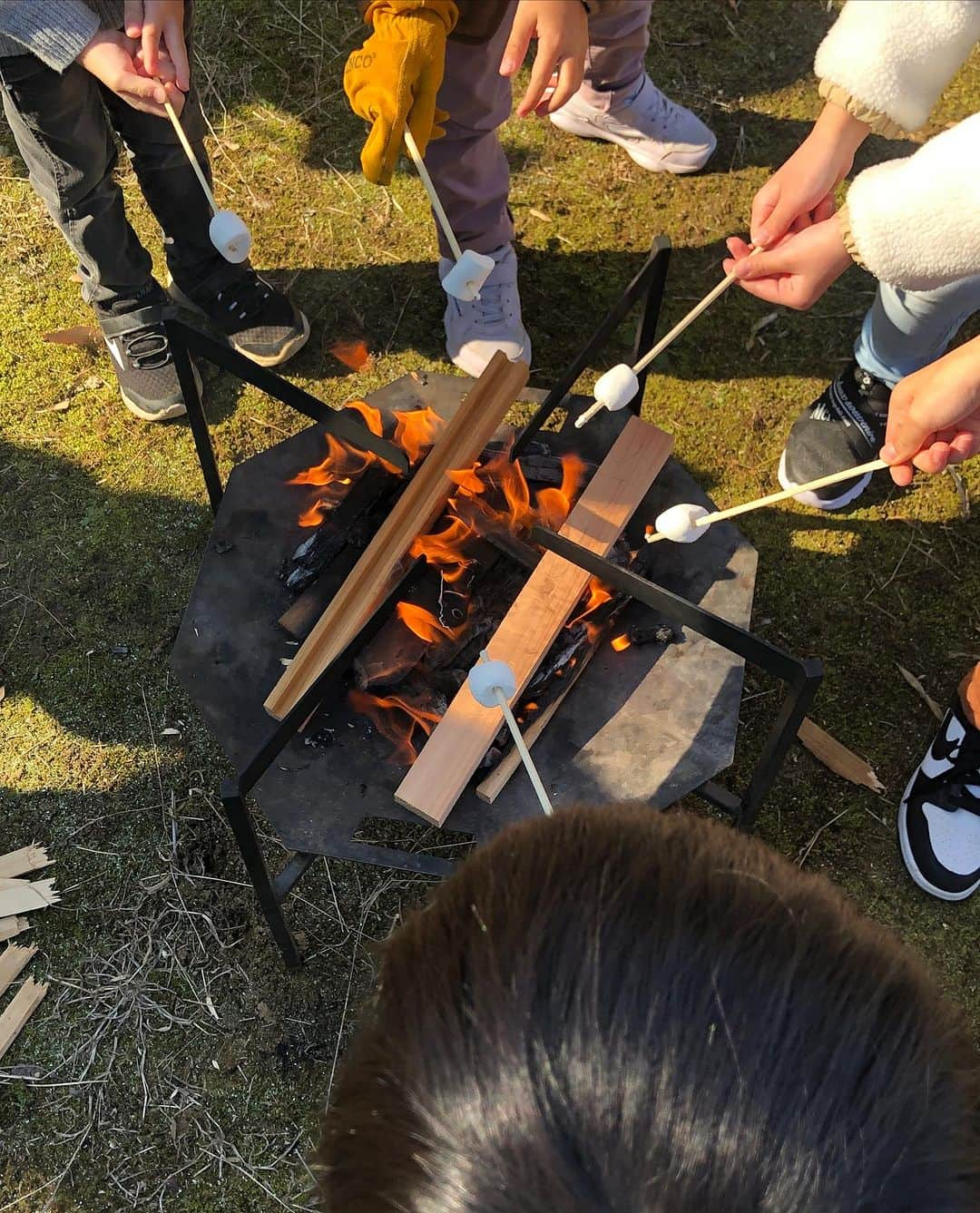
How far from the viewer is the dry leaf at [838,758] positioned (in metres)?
2.75

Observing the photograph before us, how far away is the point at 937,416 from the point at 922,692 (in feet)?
4.32

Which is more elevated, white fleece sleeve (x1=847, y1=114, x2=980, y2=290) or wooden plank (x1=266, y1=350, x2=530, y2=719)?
white fleece sleeve (x1=847, y1=114, x2=980, y2=290)

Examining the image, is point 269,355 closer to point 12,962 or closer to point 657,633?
point 657,633

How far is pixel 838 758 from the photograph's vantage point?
2771mm

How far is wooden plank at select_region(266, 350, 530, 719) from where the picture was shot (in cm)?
220

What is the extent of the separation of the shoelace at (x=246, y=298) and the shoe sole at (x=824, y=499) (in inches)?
76.7

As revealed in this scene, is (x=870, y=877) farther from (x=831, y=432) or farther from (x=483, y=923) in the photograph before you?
(x=483, y=923)

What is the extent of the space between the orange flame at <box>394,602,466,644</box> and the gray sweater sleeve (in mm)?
1561

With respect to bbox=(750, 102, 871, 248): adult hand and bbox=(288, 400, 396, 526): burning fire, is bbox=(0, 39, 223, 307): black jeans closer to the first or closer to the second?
bbox=(288, 400, 396, 526): burning fire

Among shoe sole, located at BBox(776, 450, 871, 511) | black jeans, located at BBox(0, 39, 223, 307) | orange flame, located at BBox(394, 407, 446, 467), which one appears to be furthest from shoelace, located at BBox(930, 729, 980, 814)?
black jeans, located at BBox(0, 39, 223, 307)

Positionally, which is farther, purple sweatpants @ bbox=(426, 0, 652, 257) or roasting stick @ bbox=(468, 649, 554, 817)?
purple sweatpants @ bbox=(426, 0, 652, 257)

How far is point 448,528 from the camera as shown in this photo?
92.5 inches

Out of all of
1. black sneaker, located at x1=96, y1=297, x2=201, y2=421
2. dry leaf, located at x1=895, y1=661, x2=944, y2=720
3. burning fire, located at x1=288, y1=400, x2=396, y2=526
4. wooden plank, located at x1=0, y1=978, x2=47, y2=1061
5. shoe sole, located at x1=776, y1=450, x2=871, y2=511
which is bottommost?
wooden plank, located at x1=0, y1=978, x2=47, y2=1061

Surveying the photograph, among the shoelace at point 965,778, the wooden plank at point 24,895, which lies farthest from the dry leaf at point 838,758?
the wooden plank at point 24,895
